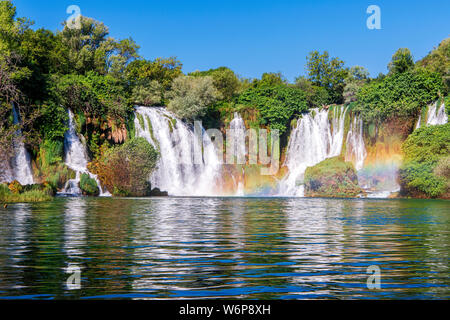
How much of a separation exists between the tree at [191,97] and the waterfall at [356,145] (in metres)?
Result: 16.9

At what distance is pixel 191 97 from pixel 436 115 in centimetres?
2678

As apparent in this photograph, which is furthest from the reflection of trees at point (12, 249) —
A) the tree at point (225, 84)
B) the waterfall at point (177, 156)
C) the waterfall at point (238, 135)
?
the tree at point (225, 84)

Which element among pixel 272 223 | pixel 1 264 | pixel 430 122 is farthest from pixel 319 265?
pixel 430 122

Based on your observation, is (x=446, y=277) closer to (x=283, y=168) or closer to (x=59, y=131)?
(x=59, y=131)

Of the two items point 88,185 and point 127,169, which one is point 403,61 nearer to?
point 127,169

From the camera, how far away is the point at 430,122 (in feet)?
200

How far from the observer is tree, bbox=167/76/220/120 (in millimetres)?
66688

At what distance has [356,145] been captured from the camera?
215 feet

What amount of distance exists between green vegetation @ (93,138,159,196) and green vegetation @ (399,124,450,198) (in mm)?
24067

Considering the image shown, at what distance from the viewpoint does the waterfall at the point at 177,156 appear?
6241 cm

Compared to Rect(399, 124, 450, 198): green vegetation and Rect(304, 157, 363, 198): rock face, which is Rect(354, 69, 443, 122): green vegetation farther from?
Rect(304, 157, 363, 198): rock face

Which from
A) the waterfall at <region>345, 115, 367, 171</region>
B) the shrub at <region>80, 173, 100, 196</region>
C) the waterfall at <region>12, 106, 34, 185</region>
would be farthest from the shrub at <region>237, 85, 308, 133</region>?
the waterfall at <region>12, 106, 34, 185</region>

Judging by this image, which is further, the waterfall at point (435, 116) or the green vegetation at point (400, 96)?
the green vegetation at point (400, 96)

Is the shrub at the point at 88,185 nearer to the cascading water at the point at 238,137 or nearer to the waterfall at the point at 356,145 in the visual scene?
the cascading water at the point at 238,137
